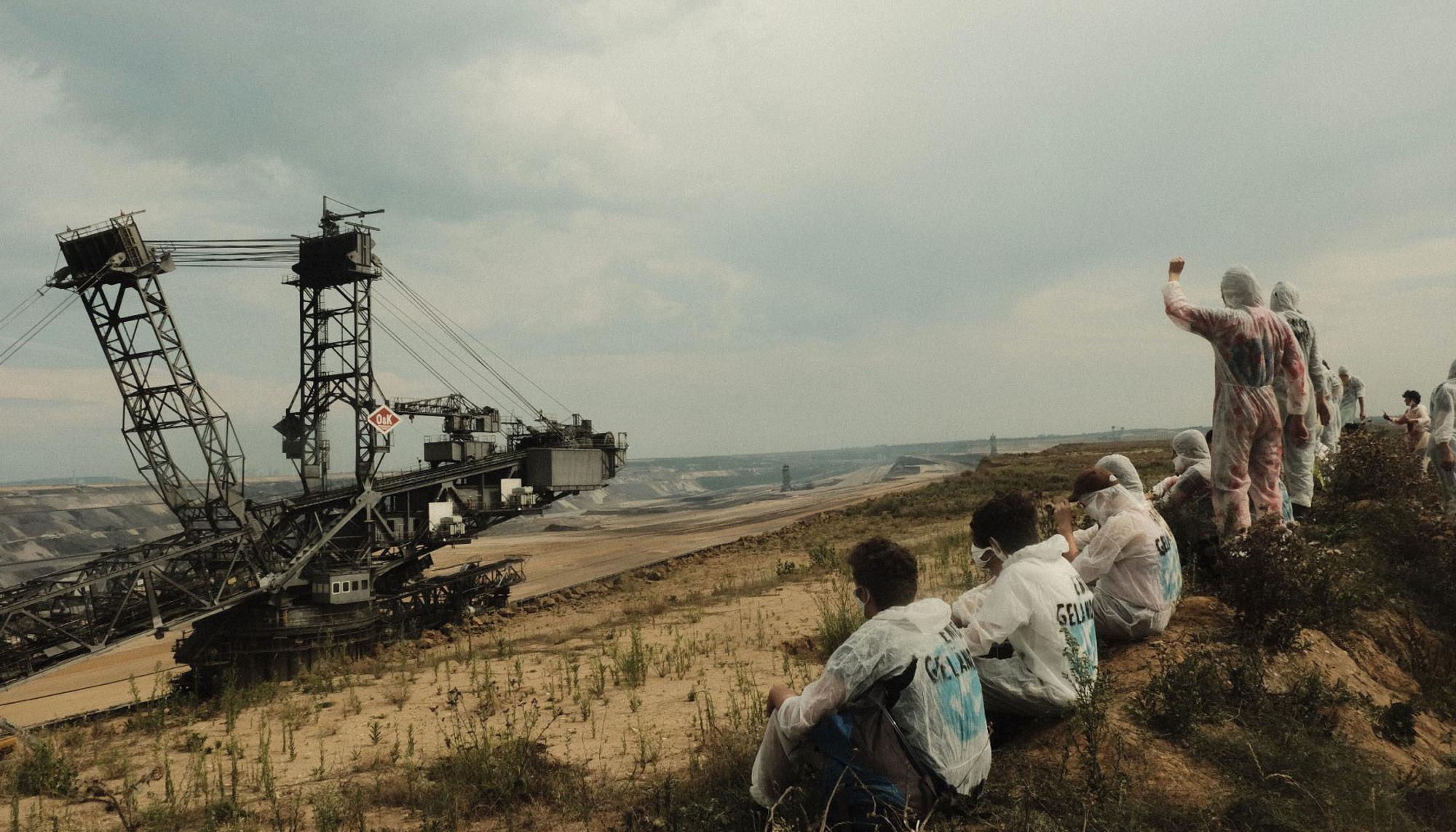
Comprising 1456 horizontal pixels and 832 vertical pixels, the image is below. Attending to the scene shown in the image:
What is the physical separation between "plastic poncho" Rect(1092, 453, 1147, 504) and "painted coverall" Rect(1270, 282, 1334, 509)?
2.77 m

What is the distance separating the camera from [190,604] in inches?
748

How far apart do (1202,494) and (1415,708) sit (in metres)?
3.03

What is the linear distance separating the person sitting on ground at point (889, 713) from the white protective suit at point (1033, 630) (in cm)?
49

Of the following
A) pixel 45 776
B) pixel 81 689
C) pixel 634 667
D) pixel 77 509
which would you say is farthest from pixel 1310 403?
pixel 77 509

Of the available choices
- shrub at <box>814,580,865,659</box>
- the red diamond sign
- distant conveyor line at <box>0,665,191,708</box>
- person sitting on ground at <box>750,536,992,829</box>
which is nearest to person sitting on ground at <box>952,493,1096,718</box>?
person sitting on ground at <box>750,536,992,829</box>

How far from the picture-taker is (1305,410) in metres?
7.50

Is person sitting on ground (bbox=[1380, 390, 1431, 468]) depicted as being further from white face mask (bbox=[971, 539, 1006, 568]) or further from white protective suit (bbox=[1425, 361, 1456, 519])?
white face mask (bbox=[971, 539, 1006, 568])

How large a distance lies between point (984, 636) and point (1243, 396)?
463 cm

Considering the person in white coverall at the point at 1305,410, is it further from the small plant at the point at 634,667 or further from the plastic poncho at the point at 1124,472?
the small plant at the point at 634,667

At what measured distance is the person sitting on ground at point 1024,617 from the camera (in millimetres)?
4172

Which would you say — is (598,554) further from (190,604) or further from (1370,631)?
(1370,631)

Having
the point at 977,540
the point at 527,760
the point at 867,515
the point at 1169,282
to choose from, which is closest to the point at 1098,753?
the point at 977,540

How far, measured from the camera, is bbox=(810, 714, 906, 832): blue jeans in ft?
11.8

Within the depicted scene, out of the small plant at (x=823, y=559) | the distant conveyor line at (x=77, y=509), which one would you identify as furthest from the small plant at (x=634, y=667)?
the distant conveyor line at (x=77, y=509)
